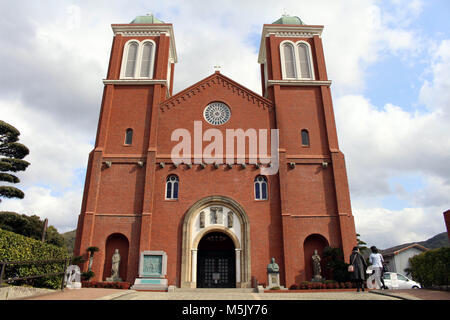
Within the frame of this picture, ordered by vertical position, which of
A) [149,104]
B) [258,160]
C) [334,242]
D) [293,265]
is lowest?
[293,265]

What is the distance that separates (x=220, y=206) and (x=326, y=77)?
42.4ft

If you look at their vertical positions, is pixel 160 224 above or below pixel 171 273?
above

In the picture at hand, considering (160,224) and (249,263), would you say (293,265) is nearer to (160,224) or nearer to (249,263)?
(249,263)

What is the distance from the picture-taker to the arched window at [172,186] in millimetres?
20953

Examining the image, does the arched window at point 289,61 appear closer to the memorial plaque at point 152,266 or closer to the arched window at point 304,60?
the arched window at point 304,60

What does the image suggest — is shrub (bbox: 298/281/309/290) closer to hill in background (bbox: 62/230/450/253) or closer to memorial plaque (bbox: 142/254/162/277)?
memorial plaque (bbox: 142/254/162/277)

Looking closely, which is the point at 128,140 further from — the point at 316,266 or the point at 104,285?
the point at 316,266

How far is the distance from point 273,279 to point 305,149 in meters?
9.01

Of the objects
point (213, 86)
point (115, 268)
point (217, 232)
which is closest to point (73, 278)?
point (115, 268)

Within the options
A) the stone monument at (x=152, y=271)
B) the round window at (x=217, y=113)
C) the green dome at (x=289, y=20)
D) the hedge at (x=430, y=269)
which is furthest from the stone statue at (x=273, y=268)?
the green dome at (x=289, y=20)

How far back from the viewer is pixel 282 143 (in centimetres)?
2206

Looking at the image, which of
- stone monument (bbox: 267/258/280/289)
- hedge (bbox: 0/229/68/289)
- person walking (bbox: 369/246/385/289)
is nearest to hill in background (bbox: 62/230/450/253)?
stone monument (bbox: 267/258/280/289)

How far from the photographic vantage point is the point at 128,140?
22.5m
